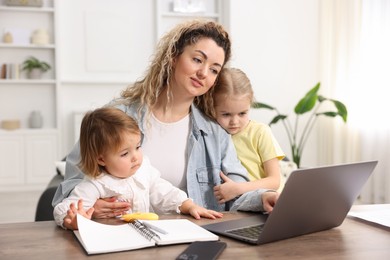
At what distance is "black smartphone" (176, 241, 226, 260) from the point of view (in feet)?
3.39

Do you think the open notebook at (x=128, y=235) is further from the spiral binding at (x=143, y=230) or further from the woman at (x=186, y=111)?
the woman at (x=186, y=111)

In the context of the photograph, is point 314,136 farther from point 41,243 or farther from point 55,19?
point 41,243

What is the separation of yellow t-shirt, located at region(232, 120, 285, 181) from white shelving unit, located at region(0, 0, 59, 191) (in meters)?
4.57

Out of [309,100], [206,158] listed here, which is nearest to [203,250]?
[206,158]

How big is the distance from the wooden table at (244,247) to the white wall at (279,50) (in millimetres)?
5048

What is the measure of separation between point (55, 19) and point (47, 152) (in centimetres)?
156

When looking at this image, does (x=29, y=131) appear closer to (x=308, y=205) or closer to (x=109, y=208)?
(x=109, y=208)

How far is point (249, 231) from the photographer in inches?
50.4

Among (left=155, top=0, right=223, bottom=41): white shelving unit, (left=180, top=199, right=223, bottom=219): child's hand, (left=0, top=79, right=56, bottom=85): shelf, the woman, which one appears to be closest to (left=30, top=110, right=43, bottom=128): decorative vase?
(left=0, top=79, right=56, bottom=85): shelf

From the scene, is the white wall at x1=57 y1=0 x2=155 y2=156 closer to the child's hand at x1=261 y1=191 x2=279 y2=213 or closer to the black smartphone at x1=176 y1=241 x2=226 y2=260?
the child's hand at x1=261 y1=191 x2=279 y2=213

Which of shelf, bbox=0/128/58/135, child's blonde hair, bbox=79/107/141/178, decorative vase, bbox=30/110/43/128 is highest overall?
child's blonde hair, bbox=79/107/141/178

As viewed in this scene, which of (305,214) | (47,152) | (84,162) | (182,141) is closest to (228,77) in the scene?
(182,141)

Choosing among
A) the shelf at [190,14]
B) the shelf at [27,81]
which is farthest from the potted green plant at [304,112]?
the shelf at [27,81]

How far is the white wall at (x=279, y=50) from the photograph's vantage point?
6289 millimetres
